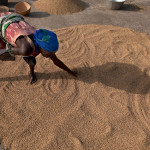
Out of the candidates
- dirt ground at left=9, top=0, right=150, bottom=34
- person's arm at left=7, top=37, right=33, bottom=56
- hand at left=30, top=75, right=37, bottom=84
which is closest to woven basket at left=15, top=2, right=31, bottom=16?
dirt ground at left=9, top=0, right=150, bottom=34

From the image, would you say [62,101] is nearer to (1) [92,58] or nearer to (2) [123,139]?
(2) [123,139]

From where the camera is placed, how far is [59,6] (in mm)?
4762

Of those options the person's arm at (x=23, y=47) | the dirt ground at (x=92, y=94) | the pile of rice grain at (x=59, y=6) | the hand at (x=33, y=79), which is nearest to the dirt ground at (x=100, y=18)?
the dirt ground at (x=92, y=94)

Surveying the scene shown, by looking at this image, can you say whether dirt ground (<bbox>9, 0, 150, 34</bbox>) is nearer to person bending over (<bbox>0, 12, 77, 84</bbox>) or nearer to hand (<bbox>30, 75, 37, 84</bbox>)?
hand (<bbox>30, 75, 37, 84</bbox>)

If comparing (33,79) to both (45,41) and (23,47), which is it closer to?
(23,47)

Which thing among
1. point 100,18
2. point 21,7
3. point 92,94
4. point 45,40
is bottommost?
point 92,94

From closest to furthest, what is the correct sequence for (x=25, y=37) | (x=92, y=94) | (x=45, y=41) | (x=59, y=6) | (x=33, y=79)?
(x=45, y=41) < (x=25, y=37) < (x=92, y=94) < (x=33, y=79) < (x=59, y=6)

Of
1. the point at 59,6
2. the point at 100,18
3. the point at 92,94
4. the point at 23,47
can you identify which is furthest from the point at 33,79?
the point at 59,6

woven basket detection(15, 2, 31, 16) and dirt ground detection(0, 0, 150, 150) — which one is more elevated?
woven basket detection(15, 2, 31, 16)

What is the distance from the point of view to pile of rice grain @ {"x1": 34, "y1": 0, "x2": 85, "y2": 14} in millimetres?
4727

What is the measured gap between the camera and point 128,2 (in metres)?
5.45

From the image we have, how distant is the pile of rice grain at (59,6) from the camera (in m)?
4.73

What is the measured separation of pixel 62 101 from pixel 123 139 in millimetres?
1013

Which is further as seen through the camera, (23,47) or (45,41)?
(23,47)
